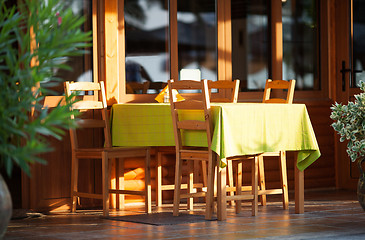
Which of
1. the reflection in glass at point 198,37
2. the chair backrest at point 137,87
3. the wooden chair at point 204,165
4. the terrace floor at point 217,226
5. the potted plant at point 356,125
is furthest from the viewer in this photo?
the reflection in glass at point 198,37

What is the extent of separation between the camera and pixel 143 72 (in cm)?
640

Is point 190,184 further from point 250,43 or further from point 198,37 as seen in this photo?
point 250,43

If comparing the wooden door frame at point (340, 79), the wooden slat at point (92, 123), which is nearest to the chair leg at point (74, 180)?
the wooden slat at point (92, 123)

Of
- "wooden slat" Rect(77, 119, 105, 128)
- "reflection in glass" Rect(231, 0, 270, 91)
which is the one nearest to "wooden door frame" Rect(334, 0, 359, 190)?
"reflection in glass" Rect(231, 0, 270, 91)

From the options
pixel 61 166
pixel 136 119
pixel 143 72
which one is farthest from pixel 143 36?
pixel 61 166

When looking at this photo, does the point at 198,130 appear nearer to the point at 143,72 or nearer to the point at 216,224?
the point at 216,224

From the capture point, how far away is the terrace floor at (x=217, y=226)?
4.51 meters

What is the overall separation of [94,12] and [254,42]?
1.77 meters

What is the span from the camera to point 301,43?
7.29m

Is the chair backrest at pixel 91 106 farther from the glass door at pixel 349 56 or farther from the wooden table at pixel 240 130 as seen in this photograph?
the glass door at pixel 349 56

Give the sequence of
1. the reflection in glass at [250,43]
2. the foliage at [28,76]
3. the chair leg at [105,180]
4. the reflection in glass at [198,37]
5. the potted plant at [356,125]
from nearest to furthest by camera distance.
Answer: the foliage at [28,76], the potted plant at [356,125], the chair leg at [105,180], the reflection in glass at [198,37], the reflection in glass at [250,43]

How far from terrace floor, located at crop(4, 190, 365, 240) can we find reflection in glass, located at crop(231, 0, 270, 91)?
1515mm

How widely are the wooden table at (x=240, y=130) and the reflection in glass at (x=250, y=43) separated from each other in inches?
55.1

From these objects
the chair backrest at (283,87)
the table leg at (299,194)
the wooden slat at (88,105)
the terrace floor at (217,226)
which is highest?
the chair backrest at (283,87)
